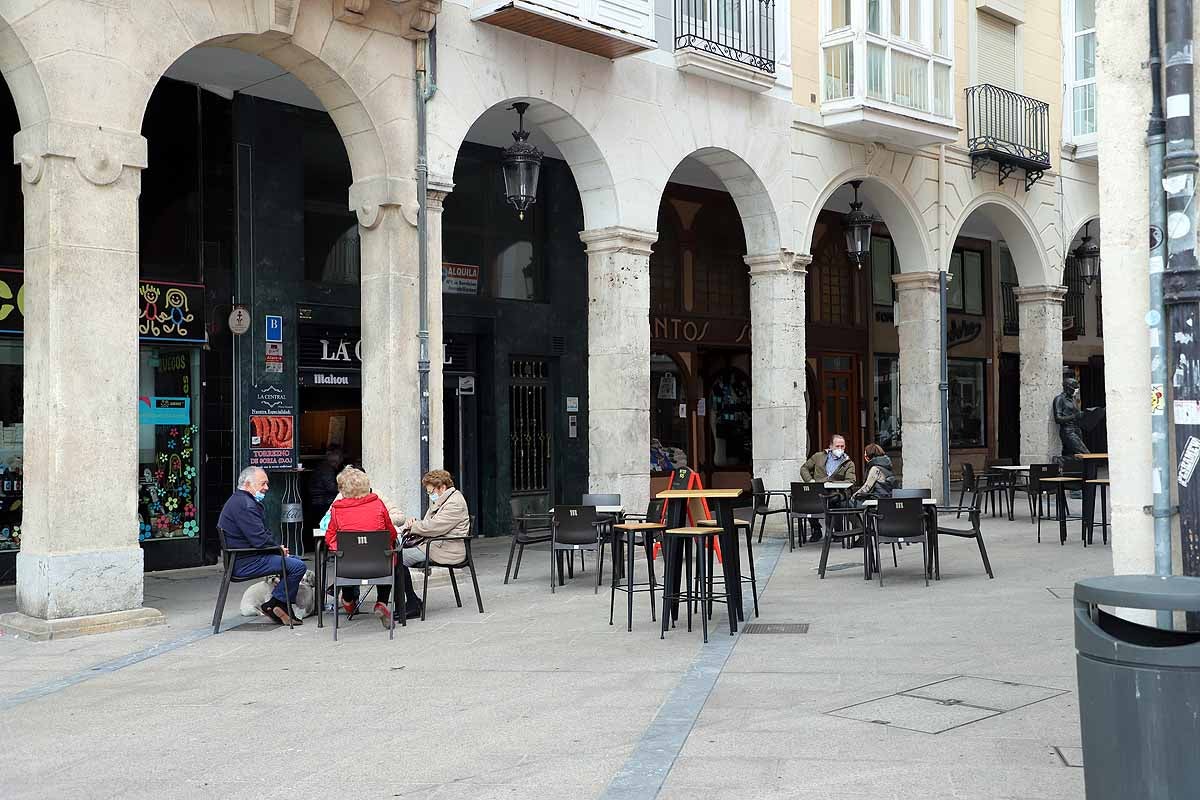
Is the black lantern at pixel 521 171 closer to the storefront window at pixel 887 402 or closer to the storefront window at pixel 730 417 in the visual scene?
the storefront window at pixel 730 417

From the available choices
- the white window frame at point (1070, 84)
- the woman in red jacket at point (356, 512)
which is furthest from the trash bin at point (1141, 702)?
the white window frame at point (1070, 84)

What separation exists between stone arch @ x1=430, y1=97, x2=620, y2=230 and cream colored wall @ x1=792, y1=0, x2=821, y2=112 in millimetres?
4072

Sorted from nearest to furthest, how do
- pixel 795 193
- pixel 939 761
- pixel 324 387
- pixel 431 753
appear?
1. pixel 939 761
2. pixel 431 753
3. pixel 324 387
4. pixel 795 193

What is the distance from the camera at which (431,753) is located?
18.6 ft

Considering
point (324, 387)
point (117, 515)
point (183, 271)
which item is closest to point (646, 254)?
point (324, 387)

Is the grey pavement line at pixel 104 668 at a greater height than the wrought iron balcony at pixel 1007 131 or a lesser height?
lesser

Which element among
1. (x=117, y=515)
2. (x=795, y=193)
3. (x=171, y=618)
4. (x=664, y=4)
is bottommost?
(x=171, y=618)

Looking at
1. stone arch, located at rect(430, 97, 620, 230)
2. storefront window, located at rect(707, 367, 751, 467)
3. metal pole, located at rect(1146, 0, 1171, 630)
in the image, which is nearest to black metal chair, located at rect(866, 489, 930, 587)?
stone arch, located at rect(430, 97, 620, 230)

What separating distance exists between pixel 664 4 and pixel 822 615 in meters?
8.65

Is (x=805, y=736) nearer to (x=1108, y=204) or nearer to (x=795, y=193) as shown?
(x=1108, y=204)

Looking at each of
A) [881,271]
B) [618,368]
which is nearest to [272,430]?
[618,368]

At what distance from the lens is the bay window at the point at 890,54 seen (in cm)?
1695

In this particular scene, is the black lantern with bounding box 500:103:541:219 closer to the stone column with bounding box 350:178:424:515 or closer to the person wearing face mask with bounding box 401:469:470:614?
the stone column with bounding box 350:178:424:515

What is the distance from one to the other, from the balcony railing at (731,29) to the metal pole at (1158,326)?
10.0 m
